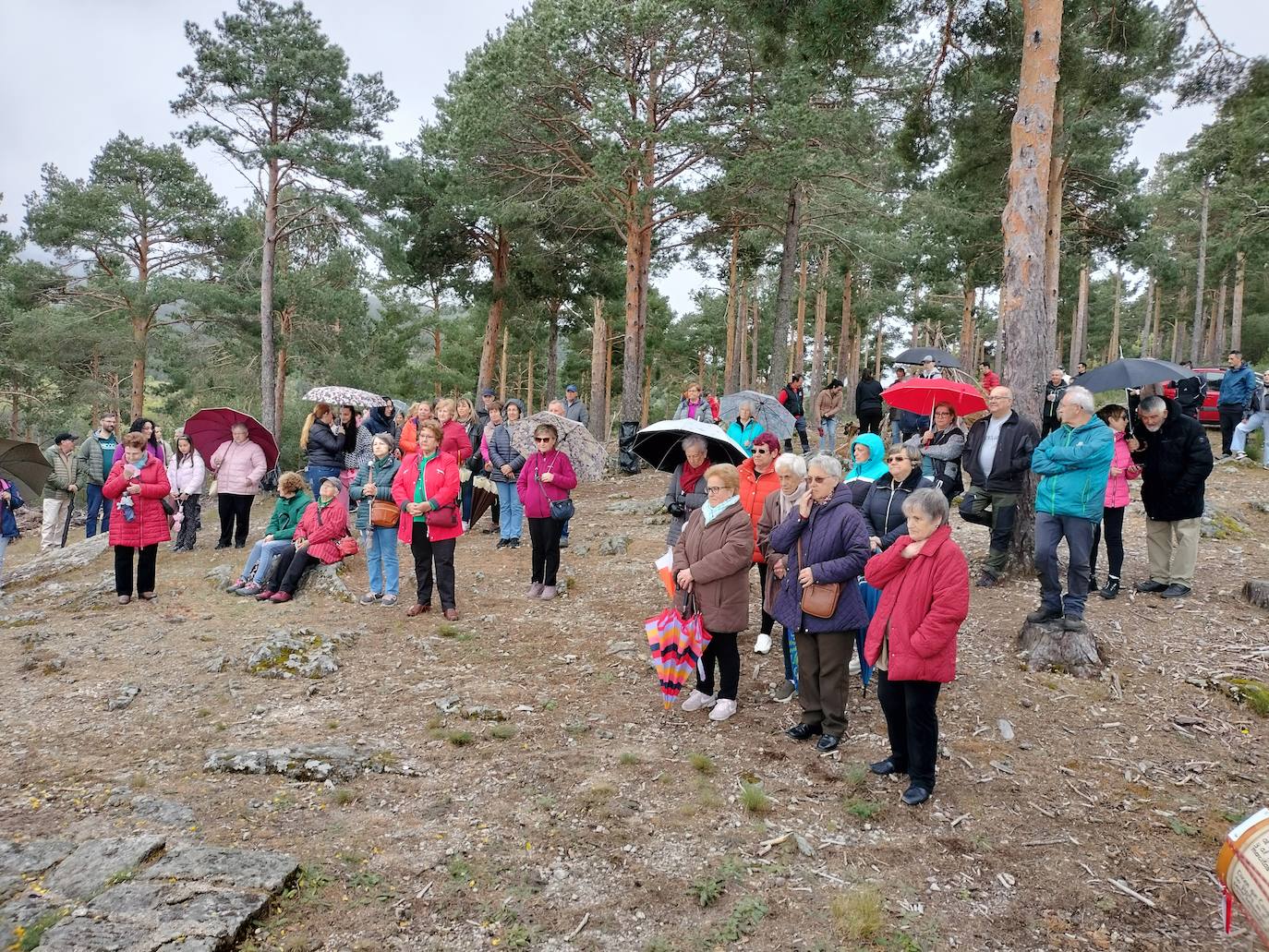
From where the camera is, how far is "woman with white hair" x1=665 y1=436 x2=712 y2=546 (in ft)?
19.7

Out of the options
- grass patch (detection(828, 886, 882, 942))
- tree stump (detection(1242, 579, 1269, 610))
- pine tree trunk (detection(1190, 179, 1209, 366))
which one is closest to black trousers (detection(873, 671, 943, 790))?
grass patch (detection(828, 886, 882, 942))

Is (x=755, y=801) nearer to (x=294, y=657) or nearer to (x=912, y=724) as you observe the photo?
(x=912, y=724)

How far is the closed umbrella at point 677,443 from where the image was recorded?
5988 millimetres

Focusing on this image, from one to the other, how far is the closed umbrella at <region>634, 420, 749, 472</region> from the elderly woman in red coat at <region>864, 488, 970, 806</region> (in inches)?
84.9

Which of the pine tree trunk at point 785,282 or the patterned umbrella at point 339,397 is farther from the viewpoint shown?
the pine tree trunk at point 785,282

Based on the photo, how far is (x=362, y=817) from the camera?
12.4 feet

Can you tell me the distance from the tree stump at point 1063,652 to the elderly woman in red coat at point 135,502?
305 inches

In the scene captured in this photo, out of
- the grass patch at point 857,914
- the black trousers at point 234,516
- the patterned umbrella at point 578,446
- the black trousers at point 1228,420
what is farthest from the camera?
the black trousers at point 1228,420

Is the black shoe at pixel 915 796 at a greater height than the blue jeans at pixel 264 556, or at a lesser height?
lesser

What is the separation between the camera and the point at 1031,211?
21.4 ft

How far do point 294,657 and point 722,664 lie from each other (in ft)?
11.1

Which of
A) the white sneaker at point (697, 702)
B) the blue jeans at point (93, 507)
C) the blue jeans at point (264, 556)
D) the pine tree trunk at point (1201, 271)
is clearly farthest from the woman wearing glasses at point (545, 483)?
the pine tree trunk at point (1201, 271)

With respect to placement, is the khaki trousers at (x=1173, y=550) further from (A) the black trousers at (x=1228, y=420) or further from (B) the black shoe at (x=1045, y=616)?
(A) the black trousers at (x=1228, y=420)

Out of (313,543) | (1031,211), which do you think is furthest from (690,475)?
(313,543)
